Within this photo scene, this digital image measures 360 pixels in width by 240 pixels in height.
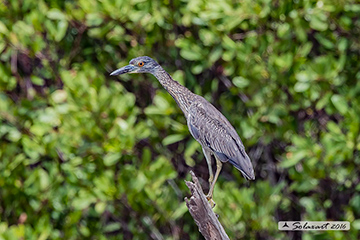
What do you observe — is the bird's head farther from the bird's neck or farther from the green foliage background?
the green foliage background

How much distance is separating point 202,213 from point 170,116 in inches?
88.6

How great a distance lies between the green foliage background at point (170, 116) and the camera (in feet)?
17.4

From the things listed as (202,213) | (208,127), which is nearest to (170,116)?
(208,127)

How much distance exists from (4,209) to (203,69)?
6.84 ft

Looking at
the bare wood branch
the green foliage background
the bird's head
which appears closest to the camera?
the bare wood branch

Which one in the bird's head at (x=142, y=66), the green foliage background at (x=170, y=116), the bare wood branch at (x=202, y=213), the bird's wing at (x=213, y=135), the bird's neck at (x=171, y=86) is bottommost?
the green foliage background at (x=170, y=116)

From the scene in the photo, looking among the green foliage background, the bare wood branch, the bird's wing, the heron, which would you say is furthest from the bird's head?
the green foliage background

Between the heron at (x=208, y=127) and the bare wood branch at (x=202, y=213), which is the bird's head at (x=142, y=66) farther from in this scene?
the bare wood branch at (x=202, y=213)

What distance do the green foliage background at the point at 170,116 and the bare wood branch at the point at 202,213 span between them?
190 centimetres

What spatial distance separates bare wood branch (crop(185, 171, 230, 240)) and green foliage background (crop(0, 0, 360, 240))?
1.90 m

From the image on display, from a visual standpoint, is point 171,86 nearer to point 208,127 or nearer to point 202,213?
point 208,127

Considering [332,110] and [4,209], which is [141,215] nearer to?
[4,209]

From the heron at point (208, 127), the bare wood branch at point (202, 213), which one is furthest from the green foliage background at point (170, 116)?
the bare wood branch at point (202, 213)

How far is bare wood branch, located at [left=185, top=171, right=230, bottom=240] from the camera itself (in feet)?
10.7
